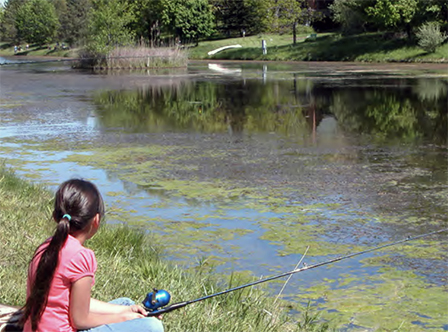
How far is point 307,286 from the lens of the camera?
5.14 meters

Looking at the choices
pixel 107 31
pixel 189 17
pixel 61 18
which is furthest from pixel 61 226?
pixel 61 18

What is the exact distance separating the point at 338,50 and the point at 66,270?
141ft

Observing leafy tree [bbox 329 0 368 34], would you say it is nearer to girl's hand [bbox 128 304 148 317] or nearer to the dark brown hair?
girl's hand [bbox 128 304 148 317]

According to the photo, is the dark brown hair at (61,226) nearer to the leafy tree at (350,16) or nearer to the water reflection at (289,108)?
the water reflection at (289,108)

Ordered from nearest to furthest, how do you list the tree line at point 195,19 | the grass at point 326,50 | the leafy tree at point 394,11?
1. the grass at point 326,50
2. the leafy tree at point 394,11
3. the tree line at point 195,19

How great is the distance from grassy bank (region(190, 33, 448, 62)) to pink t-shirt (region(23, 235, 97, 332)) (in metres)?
36.6

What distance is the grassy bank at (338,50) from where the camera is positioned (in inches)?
1561

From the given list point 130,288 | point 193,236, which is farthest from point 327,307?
point 193,236

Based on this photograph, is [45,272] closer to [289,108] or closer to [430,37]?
[289,108]

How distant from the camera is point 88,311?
3043 millimetres

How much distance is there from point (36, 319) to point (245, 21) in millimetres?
62674

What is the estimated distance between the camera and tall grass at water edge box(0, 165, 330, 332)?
3990 millimetres

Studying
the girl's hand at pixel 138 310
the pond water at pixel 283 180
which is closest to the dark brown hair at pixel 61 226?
the girl's hand at pixel 138 310

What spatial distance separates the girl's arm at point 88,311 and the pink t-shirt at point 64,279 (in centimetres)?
3
